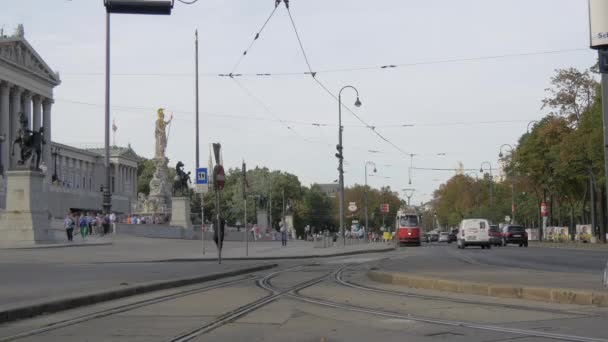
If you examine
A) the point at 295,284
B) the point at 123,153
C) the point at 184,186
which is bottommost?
the point at 295,284

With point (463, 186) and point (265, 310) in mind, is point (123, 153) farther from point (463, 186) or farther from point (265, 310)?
point (265, 310)

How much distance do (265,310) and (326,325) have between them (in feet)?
8.08

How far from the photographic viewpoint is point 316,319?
1167 cm

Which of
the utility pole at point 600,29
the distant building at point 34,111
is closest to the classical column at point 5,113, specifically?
the distant building at point 34,111

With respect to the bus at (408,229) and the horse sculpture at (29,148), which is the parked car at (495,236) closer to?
the bus at (408,229)

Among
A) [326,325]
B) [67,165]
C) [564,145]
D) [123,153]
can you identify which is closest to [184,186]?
[564,145]

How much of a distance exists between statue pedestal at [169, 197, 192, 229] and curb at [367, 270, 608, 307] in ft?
148

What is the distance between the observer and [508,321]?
1087cm

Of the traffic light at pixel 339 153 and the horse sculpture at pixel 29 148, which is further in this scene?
the traffic light at pixel 339 153

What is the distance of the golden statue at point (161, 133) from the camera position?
7450 cm

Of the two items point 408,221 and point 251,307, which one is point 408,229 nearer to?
point 408,221

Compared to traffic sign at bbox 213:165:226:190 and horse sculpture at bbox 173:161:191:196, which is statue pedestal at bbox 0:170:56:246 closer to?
traffic sign at bbox 213:165:226:190

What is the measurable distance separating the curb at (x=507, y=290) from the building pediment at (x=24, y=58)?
85.1m

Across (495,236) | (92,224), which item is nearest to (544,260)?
(92,224)
